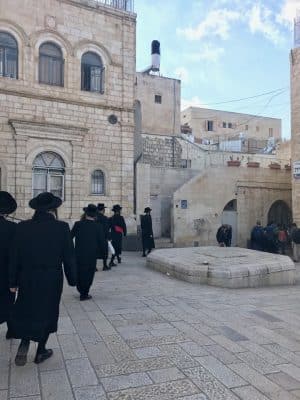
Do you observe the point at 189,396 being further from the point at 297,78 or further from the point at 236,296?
the point at 297,78

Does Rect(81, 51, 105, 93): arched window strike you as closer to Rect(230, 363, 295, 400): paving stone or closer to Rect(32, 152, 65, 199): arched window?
Rect(32, 152, 65, 199): arched window

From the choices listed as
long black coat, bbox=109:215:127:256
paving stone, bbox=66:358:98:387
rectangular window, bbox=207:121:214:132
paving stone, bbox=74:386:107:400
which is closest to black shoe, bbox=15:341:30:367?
paving stone, bbox=66:358:98:387

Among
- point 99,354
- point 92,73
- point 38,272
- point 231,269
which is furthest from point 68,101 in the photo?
point 99,354

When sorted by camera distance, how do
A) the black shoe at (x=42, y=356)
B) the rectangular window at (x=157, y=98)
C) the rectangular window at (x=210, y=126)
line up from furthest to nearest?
1. the rectangular window at (x=210, y=126)
2. the rectangular window at (x=157, y=98)
3. the black shoe at (x=42, y=356)

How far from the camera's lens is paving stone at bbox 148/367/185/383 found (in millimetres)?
3768

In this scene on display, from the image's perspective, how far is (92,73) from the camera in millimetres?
16312

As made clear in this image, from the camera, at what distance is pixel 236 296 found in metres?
7.65

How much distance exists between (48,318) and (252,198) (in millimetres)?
15825

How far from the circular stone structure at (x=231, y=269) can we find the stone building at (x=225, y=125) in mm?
28958

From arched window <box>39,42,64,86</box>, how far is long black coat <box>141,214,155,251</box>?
644 cm

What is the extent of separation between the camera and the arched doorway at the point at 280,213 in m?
19.8

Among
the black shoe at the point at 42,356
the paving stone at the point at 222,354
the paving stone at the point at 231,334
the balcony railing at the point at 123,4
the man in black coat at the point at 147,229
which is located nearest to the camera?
the black shoe at the point at 42,356

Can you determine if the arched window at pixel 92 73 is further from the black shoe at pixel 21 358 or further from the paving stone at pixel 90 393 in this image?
the paving stone at pixel 90 393

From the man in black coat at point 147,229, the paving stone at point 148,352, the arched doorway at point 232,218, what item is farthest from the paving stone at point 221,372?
the arched doorway at point 232,218
